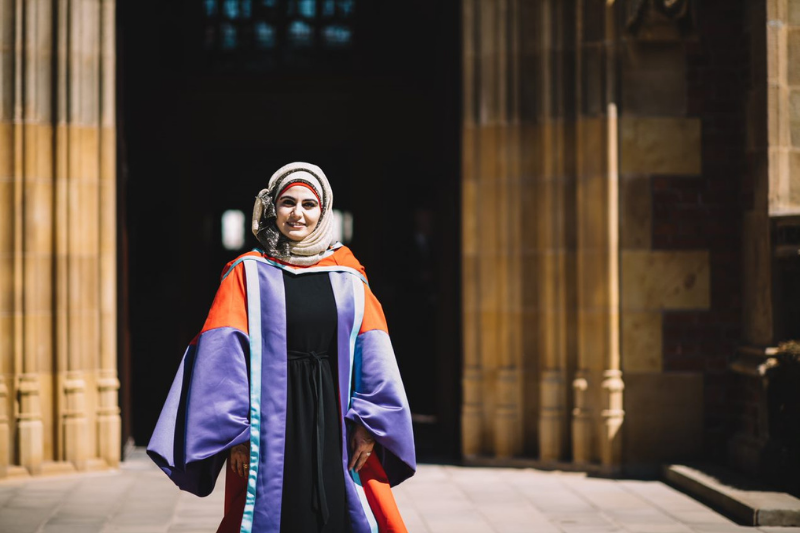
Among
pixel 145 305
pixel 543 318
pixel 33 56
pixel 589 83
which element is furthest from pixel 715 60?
pixel 145 305

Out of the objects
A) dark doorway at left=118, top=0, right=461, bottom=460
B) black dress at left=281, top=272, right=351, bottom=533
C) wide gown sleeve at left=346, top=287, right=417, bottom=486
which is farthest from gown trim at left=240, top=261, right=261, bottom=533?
dark doorway at left=118, top=0, right=461, bottom=460

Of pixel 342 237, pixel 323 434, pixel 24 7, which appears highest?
pixel 24 7

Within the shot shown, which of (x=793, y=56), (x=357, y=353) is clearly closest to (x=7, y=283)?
(x=357, y=353)

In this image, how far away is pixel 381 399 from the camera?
3707 millimetres

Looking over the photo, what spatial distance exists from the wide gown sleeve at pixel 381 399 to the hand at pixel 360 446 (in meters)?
0.03

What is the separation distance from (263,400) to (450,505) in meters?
2.91

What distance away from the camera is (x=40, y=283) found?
23.6ft

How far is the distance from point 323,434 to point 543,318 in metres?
4.00

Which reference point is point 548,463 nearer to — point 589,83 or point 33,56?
point 589,83

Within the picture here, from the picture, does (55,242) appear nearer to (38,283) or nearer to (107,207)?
(38,283)

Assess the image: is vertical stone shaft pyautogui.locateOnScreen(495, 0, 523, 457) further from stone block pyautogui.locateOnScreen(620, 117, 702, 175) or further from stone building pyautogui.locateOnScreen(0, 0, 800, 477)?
stone block pyautogui.locateOnScreen(620, 117, 702, 175)

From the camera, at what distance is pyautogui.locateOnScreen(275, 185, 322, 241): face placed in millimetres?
3670

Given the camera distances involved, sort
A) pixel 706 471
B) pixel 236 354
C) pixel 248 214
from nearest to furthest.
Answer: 1. pixel 236 354
2. pixel 706 471
3. pixel 248 214

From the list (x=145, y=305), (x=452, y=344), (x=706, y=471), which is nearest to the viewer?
(x=706, y=471)
